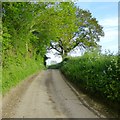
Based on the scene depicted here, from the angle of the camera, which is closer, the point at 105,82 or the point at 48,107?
the point at 105,82

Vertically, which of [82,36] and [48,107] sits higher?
[82,36]

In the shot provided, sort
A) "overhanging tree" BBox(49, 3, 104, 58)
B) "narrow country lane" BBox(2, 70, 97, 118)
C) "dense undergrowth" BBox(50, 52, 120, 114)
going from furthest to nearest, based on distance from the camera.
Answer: "overhanging tree" BBox(49, 3, 104, 58) → "narrow country lane" BBox(2, 70, 97, 118) → "dense undergrowth" BBox(50, 52, 120, 114)

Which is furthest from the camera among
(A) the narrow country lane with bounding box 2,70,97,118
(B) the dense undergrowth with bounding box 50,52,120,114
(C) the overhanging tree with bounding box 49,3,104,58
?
(C) the overhanging tree with bounding box 49,3,104,58

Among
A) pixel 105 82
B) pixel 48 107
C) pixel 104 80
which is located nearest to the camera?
pixel 105 82

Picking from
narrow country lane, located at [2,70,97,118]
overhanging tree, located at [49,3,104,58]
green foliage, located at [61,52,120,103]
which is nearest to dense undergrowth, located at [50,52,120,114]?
green foliage, located at [61,52,120,103]

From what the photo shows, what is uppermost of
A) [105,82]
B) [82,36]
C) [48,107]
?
[82,36]

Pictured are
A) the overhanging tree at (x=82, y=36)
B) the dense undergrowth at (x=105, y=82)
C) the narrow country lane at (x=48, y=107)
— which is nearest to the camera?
the dense undergrowth at (x=105, y=82)

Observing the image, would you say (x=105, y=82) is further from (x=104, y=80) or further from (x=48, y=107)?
(x=48, y=107)

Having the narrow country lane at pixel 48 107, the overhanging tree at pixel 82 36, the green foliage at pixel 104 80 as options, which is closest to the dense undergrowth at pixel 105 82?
the green foliage at pixel 104 80

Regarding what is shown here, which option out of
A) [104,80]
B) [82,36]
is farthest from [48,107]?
[82,36]

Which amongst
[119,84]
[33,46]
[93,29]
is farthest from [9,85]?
[93,29]

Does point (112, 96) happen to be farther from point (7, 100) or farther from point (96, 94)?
point (7, 100)

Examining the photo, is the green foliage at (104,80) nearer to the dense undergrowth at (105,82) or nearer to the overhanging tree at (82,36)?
the dense undergrowth at (105,82)

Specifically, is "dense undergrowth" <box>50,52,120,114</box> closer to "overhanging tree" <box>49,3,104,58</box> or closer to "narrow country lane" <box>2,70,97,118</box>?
"narrow country lane" <box>2,70,97,118</box>
